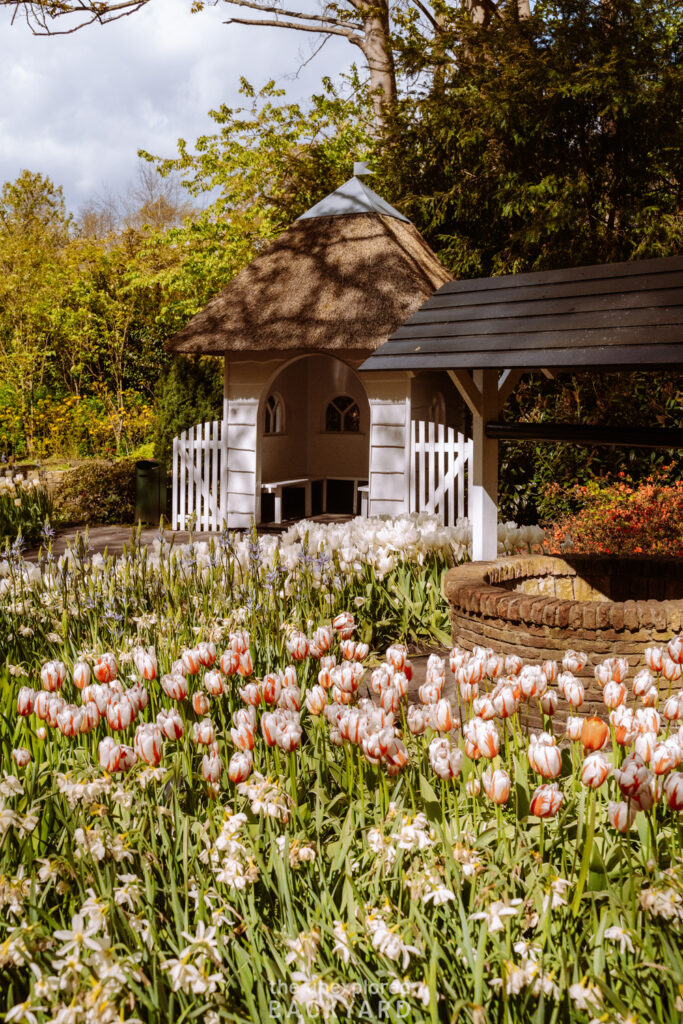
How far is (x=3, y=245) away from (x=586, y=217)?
1567 centimetres

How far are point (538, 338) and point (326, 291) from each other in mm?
7522

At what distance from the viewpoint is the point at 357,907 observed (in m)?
1.94

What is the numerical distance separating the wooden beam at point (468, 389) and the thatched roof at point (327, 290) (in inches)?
217

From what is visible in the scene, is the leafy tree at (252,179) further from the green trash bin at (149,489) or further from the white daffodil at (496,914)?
the white daffodil at (496,914)

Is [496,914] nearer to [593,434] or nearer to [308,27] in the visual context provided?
[593,434]

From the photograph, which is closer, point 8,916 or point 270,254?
point 8,916

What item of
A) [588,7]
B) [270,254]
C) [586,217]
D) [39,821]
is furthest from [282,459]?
[39,821]

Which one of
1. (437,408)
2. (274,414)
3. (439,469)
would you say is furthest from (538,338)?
(274,414)

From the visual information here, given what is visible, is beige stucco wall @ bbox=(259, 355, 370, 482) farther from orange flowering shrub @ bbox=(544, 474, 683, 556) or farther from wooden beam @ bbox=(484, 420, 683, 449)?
wooden beam @ bbox=(484, 420, 683, 449)

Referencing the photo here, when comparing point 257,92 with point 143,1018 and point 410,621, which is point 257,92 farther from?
point 143,1018

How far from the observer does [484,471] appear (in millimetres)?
5469

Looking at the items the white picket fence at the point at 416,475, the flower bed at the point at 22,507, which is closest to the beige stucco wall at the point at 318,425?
the white picket fence at the point at 416,475

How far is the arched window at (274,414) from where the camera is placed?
13859 mm

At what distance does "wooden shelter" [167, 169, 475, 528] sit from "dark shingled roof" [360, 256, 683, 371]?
16.9 ft
